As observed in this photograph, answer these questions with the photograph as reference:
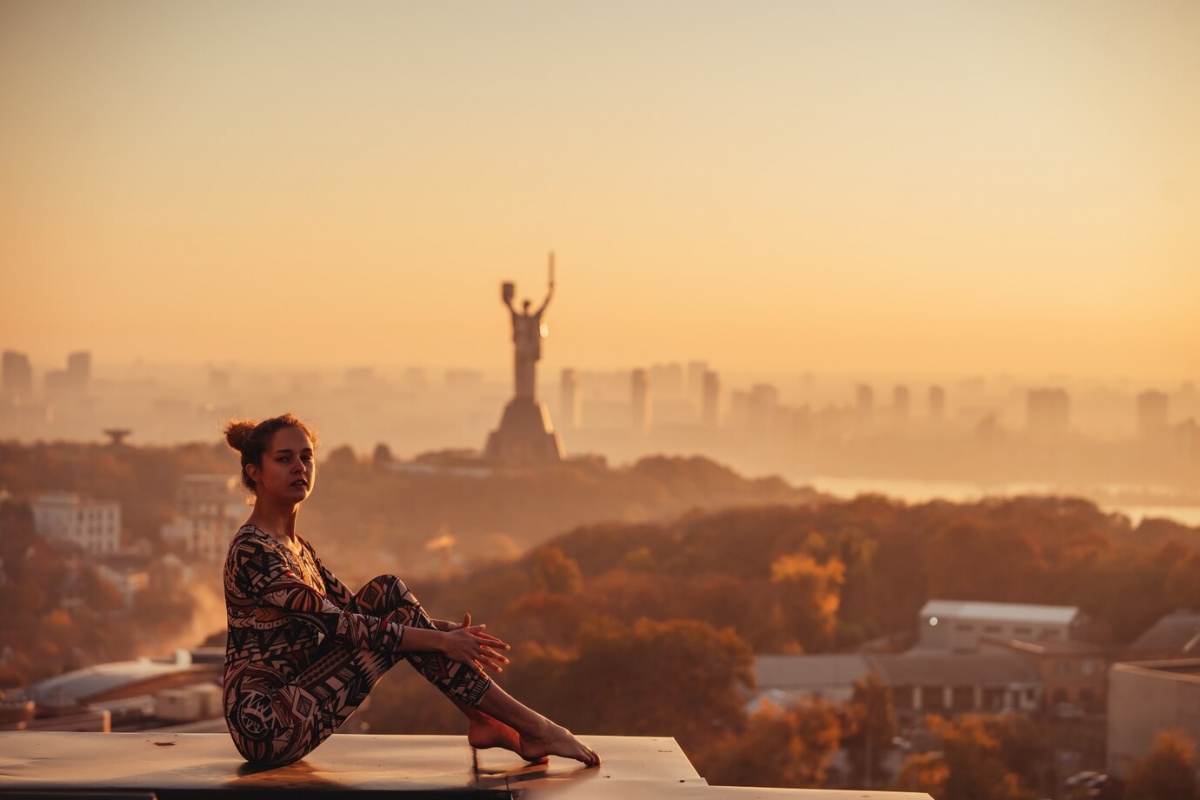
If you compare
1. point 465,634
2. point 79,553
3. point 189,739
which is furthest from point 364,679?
A: point 79,553

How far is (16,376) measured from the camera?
116 feet

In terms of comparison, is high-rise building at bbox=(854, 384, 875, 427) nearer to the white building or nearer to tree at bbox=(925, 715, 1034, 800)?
the white building

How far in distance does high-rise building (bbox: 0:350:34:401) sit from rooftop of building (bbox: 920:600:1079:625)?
21714 mm

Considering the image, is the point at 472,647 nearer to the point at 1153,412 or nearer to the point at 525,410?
the point at 525,410

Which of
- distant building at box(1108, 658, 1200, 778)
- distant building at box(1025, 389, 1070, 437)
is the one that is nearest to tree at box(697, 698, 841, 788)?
distant building at box(1108, 658, 1200, 778)

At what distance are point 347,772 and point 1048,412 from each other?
104ft

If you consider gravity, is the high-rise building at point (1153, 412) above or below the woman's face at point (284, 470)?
above

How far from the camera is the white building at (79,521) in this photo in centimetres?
3052

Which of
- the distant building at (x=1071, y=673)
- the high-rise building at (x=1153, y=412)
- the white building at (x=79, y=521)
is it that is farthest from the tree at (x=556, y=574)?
the high-rise building at (x=1153, y=412)

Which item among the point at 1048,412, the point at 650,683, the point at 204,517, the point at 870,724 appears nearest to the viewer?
the point at 870,724

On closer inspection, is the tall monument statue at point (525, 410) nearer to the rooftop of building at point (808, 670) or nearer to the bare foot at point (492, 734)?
the rooftop of building at point (808, 670)

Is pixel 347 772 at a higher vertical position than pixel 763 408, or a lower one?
lower

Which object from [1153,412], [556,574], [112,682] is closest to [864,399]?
[1153,412]

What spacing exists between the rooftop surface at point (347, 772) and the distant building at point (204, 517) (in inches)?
1162
